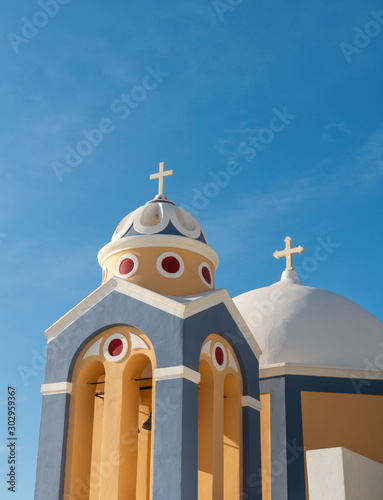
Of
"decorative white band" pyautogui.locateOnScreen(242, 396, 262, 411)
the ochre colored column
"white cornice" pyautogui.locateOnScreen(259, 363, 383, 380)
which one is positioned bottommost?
the ochre colored column

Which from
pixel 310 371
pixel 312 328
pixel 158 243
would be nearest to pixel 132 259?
pixel 158 243

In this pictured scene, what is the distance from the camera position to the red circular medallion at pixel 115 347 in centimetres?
1216

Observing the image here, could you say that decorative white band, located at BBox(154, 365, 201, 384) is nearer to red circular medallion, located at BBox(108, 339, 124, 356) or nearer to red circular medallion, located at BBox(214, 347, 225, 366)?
red circular medallion, located at BBox(108, 339, 124, 356)

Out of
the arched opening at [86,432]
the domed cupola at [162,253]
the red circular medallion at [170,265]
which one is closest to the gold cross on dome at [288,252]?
the domed cupola at [162,253]

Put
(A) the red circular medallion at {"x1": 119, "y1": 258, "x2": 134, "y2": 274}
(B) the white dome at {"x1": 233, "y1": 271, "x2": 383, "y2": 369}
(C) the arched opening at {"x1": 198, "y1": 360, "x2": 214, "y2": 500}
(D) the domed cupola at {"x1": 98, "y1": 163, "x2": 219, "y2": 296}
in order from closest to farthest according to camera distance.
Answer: (C) the arched opening at {"x1": 198, "y1": 360, "x2": 214, "y2": 500} < (D) the domed cupola at {"x1": 98, "y1": 163, "x2": 219, "y2": 296} < (A) the red circular medallion at {"x1": 119, "y1": 258, "x2": 134, "y2": 274} < (B) the white dome at {"x1": 233, "y1": 271, "x2": 383, "y2": 369}

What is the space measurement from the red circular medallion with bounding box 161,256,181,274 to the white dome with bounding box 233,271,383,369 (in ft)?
10.9

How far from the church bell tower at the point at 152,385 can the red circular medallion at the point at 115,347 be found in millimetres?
23

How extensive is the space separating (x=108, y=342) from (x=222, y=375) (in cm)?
202

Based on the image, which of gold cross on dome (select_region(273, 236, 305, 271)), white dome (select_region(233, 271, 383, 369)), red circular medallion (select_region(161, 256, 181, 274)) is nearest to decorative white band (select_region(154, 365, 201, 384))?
red circular medallion (select_region(161, 256, 181, 274))

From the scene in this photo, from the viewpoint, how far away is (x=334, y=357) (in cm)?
1521

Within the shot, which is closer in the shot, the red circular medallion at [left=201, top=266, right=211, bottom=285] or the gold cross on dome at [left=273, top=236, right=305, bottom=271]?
the red circular medallion at [left=201, top=266, right=211, bottom=285]

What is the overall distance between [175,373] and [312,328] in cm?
520

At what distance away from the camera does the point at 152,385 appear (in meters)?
12.4

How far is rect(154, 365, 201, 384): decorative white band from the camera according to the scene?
1130 centimetres
